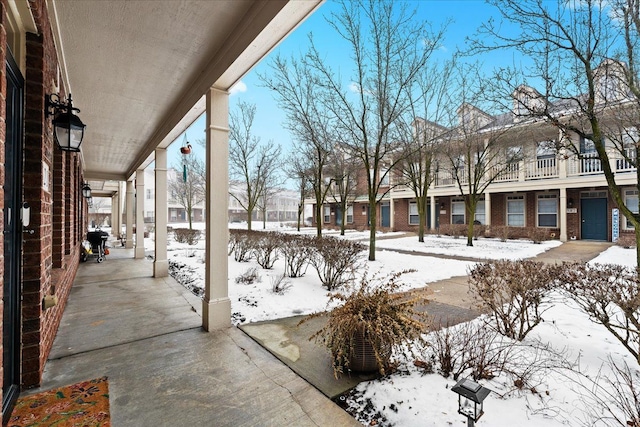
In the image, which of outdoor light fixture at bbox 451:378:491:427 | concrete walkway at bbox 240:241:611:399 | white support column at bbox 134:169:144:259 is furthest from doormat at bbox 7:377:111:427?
white support column at bbox 134:169:144:259

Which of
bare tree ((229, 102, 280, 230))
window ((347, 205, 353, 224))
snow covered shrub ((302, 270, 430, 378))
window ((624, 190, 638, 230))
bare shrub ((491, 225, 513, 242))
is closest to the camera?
snow covered shrub ((302, 270, 430, 378))

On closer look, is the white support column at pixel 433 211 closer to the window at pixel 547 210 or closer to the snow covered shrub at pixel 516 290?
the window at pixel 547 210

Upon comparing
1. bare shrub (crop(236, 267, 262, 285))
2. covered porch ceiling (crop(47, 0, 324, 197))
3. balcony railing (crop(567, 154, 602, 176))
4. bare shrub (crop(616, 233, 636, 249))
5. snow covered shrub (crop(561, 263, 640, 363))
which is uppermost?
balcony railing (crop(567, 154, 602, 176))

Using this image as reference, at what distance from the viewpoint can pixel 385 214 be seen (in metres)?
23.1

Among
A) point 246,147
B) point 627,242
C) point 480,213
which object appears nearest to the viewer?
point 627,242

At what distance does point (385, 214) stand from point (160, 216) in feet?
60.9

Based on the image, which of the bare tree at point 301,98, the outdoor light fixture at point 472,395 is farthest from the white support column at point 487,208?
the outdoor light fixture at point 472,395

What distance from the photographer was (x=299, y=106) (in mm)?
9289

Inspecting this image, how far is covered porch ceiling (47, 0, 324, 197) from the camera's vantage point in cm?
255

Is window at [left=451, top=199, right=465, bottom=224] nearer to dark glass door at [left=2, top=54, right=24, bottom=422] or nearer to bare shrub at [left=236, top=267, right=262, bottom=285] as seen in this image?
bare shrub at [left=236, top=267, right=262, bottom=285]

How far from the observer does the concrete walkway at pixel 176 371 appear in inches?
83.1

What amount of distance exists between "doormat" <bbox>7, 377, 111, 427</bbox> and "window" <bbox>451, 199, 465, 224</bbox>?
18912mm

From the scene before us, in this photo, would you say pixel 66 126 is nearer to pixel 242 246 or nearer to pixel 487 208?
pixel 242 246

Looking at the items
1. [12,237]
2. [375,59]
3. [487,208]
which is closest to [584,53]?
[375,59]
